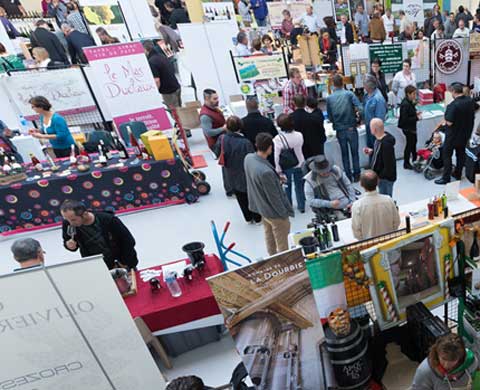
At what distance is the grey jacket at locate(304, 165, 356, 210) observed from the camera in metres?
3.79

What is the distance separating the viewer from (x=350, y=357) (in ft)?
7.51

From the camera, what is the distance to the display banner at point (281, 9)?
13148mm

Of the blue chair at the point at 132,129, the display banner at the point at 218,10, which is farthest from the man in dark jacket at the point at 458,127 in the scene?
the display banner at the point at 218,10

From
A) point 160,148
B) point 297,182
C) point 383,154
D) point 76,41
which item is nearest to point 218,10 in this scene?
point 76,41

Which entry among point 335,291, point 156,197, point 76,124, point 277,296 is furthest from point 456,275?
point 76,124

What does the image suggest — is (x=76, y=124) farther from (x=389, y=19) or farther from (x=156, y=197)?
(x=389, y=19)

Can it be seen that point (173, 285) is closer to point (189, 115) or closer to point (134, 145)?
point (134, 145)

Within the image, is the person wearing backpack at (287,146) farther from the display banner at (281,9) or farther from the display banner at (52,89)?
the display banner at (281,9)

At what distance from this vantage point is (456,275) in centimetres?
237

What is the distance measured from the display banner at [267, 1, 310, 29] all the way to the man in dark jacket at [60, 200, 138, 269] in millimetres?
11880

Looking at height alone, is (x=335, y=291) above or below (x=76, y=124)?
below

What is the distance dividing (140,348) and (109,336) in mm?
214

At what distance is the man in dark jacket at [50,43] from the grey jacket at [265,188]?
682 cm

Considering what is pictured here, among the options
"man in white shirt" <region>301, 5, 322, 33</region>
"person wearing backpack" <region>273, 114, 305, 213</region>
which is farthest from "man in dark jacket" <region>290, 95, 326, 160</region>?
"man in white shirt" <region>301, 5, 322, 33</region>
